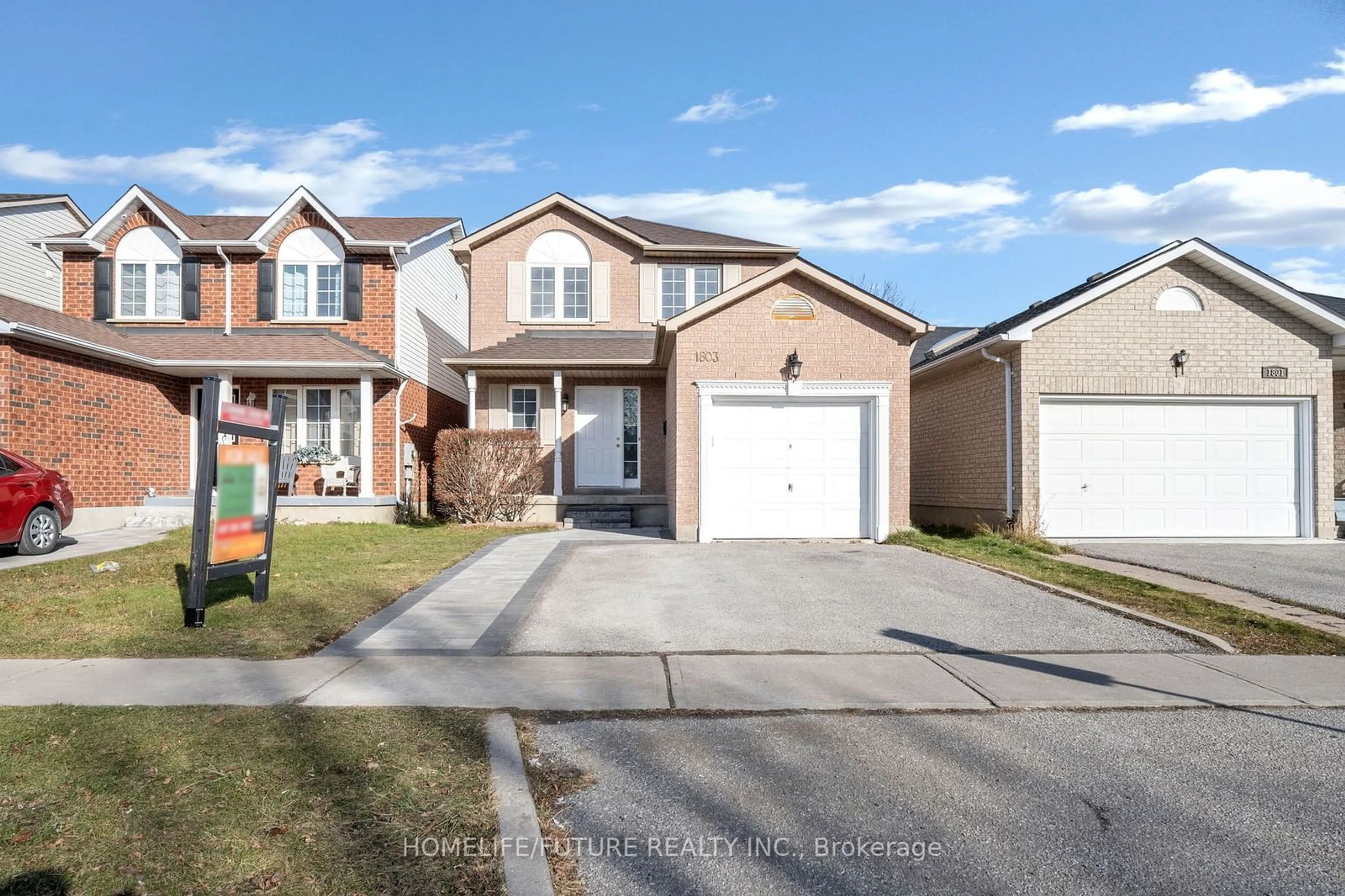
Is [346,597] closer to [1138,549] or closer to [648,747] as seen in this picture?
[648,747]

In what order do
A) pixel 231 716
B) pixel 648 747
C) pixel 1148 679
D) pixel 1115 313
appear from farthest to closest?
pixel 1115 313, pixel 1148 679, pixel 231 716, pixel 648 747

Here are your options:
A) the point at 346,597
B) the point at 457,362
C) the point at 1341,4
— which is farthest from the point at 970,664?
the point at 457,362

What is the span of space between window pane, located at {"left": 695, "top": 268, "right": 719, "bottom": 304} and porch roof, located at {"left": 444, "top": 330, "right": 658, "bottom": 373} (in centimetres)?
149

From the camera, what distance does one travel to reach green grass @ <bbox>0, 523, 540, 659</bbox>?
21.1ft

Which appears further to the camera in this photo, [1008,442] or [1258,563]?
[1008,442]

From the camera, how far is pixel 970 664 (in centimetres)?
608

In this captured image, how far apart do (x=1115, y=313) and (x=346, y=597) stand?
12448 millimetres

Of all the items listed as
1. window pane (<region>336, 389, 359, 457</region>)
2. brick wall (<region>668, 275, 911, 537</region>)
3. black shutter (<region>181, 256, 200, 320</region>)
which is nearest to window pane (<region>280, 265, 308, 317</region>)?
black shutter (<region>181, 256, 200, 320</region>)

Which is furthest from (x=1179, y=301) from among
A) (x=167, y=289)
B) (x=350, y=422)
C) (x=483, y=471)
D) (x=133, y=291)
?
(x=133, y=291)

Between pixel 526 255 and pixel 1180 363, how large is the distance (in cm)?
1337

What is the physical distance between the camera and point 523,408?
19.2 metres

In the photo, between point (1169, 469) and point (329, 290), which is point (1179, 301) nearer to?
point (1169, 469)

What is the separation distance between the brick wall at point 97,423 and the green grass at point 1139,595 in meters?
13.7

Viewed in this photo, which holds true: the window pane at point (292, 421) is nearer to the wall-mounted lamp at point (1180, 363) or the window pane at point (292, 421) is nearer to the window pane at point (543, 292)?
the window pane at point (543, 292)
